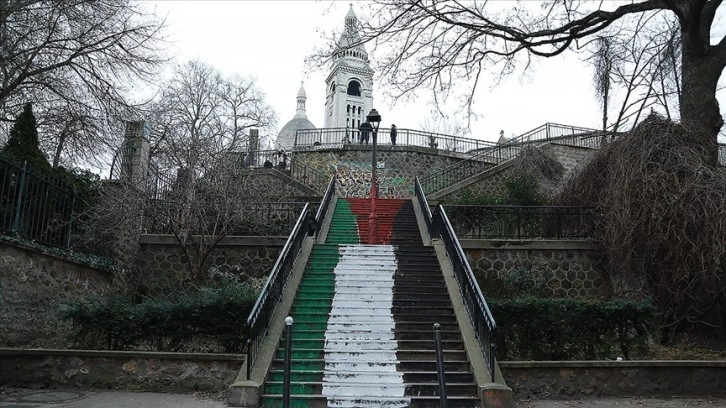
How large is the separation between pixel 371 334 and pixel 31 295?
605 centimetres

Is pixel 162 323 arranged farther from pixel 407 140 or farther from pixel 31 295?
pixel 407 140

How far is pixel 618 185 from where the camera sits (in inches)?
493

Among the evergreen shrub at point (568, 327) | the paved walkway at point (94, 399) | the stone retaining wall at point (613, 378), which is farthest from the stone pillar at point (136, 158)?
the stone retaining wall at point (613, 378)

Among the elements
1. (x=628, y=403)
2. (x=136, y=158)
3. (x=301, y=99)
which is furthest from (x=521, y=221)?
(x=301, y=99)

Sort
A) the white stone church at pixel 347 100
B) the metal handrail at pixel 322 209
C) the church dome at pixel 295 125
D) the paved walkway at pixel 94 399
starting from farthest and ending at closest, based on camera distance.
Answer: the white stone church at pixel 347 100, the church dome at pixel 295 125, the metal handrail at pixel 322 209, the paved walkway at pixel 94 399

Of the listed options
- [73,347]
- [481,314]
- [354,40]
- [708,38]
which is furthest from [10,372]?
[708,38]

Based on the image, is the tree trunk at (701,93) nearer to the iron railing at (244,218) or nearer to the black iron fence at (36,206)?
the iron railing at (244,218)

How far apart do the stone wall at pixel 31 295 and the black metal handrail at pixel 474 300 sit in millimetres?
6736

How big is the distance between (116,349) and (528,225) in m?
11.1

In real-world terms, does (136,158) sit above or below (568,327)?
above

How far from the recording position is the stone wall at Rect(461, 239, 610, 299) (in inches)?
538

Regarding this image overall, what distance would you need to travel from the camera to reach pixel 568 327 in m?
9.12

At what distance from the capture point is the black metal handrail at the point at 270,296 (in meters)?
7.85

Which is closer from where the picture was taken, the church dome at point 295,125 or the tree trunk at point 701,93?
the tree trunk at point 701,93
